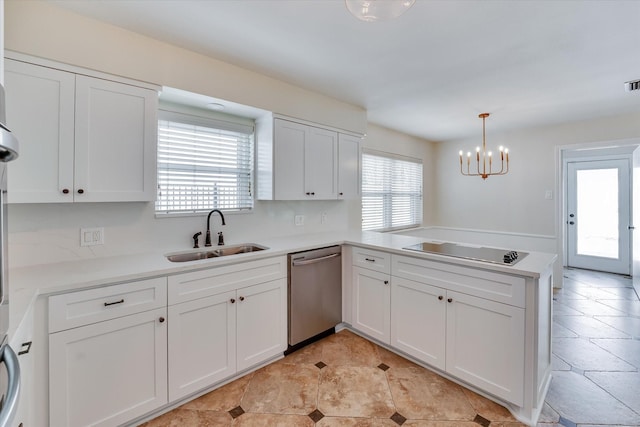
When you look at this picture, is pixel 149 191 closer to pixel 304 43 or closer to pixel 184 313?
pixel 184 313

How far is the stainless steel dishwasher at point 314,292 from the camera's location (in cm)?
239

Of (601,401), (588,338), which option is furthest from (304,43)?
(588,338)

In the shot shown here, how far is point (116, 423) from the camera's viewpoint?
158cm

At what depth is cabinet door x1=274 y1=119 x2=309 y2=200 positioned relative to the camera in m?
2.69

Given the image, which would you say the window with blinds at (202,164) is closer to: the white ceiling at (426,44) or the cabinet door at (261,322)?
the white ceiling at (426,44)

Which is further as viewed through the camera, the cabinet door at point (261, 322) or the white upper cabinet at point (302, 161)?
the white upper cabinet at point (302, 161)

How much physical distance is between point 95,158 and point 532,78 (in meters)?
3.53

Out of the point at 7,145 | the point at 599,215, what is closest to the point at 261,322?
the point at 7,145

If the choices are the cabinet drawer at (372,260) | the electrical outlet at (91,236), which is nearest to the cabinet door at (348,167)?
the cabinet drawer at (372,260)

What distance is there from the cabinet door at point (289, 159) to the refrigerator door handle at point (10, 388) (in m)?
2.02

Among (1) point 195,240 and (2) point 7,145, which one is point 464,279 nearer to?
(1) point 195,240

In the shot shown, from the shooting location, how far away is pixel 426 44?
81.7 inches

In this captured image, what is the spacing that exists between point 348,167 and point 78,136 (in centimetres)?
240

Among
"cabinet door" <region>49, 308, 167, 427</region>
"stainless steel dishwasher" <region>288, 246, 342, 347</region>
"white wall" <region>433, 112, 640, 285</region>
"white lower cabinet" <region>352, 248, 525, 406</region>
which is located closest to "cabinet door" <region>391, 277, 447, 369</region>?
"white lower cabinet" <region>352, 248, 525, 406</region>
